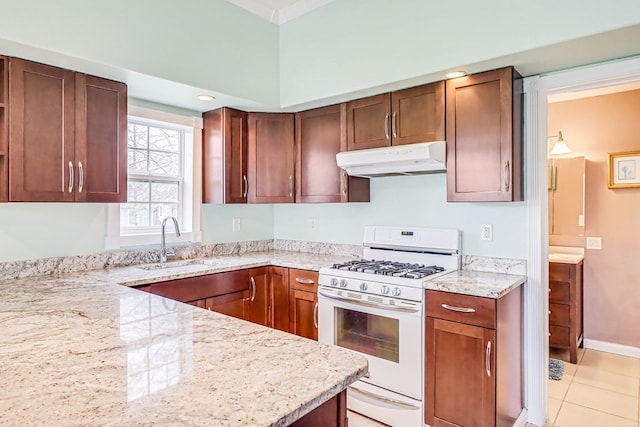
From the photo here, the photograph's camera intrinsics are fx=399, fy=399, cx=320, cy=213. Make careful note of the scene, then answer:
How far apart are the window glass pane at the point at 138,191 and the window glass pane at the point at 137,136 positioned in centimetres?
29

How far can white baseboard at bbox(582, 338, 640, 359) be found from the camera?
141 inches

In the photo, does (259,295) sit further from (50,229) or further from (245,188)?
(50,229)

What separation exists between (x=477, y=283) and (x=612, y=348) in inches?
95.0

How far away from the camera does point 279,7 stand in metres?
3.19

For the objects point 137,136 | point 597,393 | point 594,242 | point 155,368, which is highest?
point 137,136

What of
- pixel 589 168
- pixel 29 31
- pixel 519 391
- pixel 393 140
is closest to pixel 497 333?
pixel 519 391

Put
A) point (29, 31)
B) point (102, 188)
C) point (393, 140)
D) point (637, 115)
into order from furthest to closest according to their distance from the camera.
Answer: point (637, 115)
point (393, 140)
point (102, 188)
point (29, 31)

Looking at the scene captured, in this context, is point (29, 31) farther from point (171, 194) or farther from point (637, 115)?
point (637, 115)

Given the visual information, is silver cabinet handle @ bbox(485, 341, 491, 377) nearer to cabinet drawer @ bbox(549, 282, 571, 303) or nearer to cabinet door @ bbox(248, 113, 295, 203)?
cabinet drawer @ bbox(549, 282, 571, 303)

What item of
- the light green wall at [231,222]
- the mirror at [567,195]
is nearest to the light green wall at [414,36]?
the light green wall at [231,222]

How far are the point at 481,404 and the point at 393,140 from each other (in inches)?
67.5

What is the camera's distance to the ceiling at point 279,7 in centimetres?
304

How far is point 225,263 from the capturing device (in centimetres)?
309

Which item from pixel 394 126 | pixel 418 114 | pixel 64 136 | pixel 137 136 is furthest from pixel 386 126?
pixel 64 136
